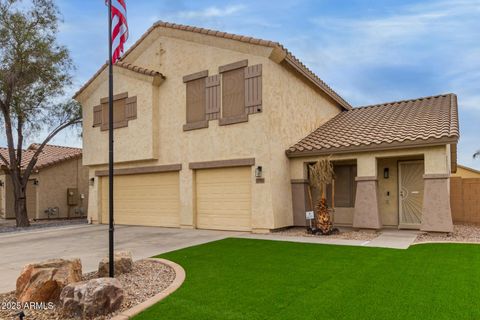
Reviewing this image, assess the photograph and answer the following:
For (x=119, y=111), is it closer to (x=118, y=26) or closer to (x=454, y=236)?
(x=118, y=26)

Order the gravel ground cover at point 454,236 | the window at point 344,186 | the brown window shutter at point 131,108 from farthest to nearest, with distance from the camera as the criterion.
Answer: the brown window shutter at point 131,108, the window at point 344,186, the gravel ground cover at point 454,236

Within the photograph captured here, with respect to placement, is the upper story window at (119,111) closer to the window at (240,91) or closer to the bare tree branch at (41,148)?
the bare tree branch at (41,148)

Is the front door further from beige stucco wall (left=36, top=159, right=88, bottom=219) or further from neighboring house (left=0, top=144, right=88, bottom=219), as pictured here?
beige stucco wall (left=36, top=159, right=88, bottom=219)

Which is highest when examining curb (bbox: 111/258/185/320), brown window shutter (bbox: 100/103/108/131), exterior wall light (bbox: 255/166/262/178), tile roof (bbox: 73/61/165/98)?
tile roof (bbox: 73/61/165/98)

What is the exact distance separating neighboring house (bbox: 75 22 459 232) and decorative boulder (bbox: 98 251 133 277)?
239 inches

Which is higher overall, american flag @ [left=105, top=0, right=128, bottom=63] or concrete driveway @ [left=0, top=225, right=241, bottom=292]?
american flag @ [left=105, top=0, right=128, bottom=63]

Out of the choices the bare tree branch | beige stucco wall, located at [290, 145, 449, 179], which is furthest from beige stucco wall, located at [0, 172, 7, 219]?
beige stucco wall, located at [290, 145, 449, 179]

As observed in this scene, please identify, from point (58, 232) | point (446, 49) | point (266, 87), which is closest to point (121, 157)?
point (58, 232)

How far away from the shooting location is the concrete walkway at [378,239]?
9479 mm

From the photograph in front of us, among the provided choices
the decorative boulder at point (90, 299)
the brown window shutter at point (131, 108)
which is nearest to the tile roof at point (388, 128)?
the brown window shutter at point (131, 108)

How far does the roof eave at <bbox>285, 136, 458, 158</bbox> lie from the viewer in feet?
34.6

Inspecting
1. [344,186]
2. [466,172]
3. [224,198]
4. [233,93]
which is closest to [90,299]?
[224,198]

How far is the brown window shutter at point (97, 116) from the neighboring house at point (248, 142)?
97 millimetres

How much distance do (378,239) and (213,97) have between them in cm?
753
